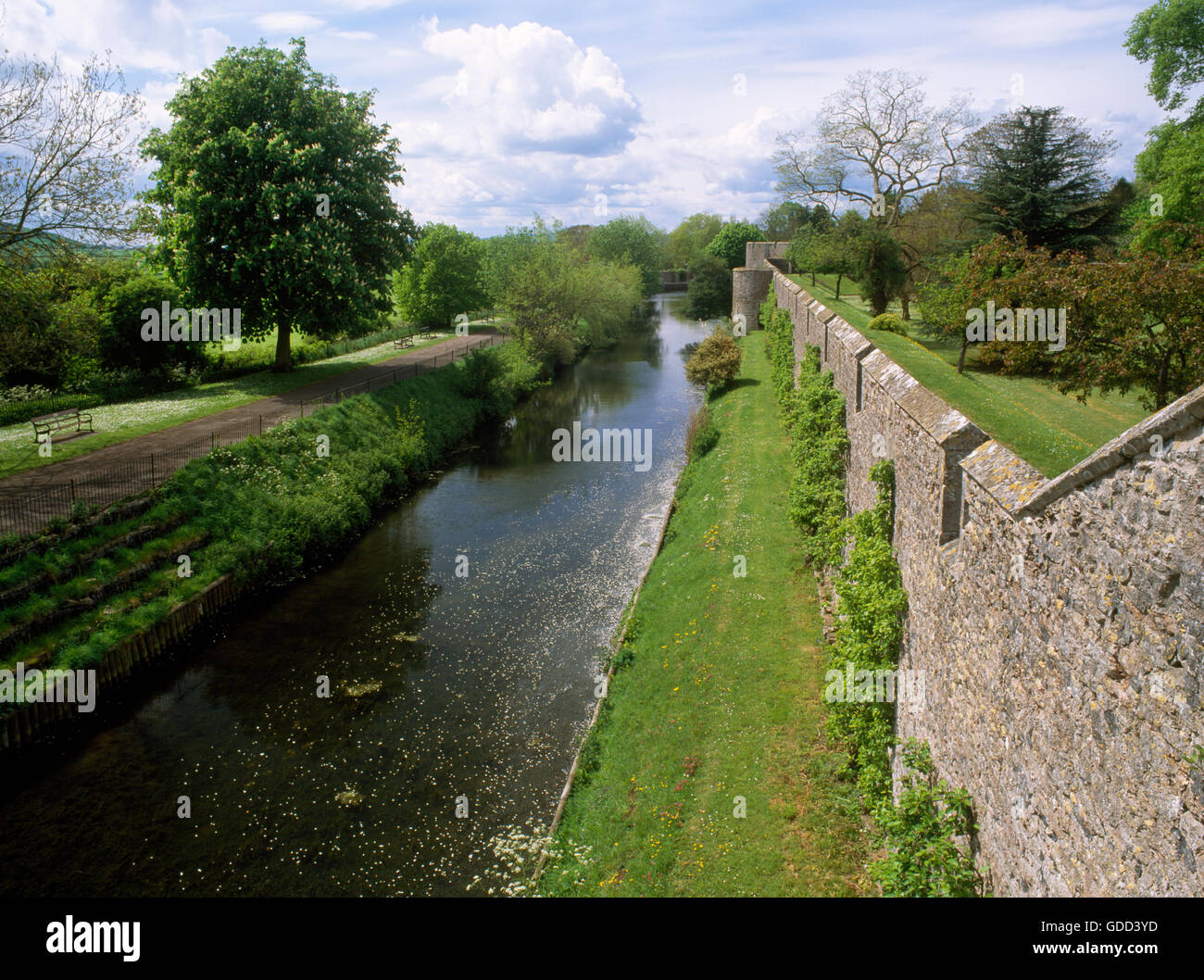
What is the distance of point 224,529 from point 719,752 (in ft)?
44.2

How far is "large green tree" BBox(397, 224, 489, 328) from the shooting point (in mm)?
53094

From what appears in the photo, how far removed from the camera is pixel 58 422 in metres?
21.2

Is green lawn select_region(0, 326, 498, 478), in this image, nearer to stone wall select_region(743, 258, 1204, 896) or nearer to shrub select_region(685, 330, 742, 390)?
shrub select_region(685, 330, 742, 390)

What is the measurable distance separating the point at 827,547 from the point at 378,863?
29.4ft

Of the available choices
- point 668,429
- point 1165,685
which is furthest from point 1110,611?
point 668,429

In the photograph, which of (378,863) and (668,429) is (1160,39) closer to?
(668,429)

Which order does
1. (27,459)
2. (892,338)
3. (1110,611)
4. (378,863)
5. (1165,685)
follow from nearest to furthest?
1. (1165,685)
2. (1110,611)
3. (378,863)
4. (27,459)
5. (892,338)

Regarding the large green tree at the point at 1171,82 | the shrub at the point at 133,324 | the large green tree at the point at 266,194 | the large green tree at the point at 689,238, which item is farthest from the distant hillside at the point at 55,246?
the large green tree at the point at 689,238

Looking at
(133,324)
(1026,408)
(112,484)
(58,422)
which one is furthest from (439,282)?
(1026,408)

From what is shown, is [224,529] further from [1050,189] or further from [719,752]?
[1050,189]

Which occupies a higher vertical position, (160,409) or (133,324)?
(133,324)

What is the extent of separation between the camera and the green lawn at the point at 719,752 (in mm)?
8219

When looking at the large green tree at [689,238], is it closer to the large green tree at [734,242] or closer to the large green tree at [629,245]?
the large green tree at [629,245]
